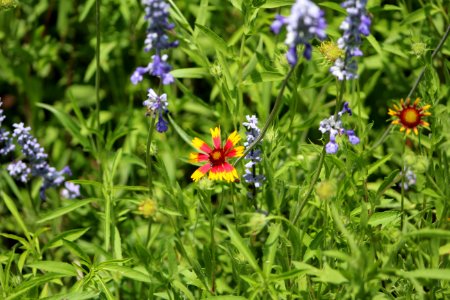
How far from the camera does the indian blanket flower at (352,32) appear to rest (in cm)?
169

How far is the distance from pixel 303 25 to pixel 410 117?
679mm

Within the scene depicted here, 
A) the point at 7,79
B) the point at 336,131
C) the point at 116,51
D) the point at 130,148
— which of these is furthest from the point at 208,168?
the point at 7,79

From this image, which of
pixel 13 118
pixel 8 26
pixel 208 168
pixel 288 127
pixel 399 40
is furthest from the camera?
pixel 13 118

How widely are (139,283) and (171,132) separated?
3.52ft

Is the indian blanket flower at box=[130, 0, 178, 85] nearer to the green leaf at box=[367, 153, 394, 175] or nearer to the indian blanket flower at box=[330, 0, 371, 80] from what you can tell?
the indian blanket flower at box=[330, 0, 371, 80]

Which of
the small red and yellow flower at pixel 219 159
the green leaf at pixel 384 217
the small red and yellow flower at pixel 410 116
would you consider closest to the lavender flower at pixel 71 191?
the small red and yellow flower at pixel 219 159

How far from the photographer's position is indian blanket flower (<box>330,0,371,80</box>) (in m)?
1.69

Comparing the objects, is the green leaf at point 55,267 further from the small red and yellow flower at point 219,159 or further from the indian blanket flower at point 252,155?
the indian blanket flower at point 252,155

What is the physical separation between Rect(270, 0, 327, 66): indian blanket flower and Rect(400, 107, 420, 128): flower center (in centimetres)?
59

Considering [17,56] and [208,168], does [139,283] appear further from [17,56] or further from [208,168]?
[17,56]

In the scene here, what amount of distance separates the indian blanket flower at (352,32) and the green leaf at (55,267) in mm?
1158

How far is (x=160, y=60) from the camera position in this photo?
5.85 ft

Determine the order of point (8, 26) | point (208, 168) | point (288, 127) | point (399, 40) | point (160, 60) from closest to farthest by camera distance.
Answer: point (160, 60)
point (208, 168)
point (288, 127)
point (399, 40)
point (8, 26)

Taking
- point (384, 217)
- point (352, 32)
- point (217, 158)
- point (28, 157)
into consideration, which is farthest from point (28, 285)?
point (352, 32)
